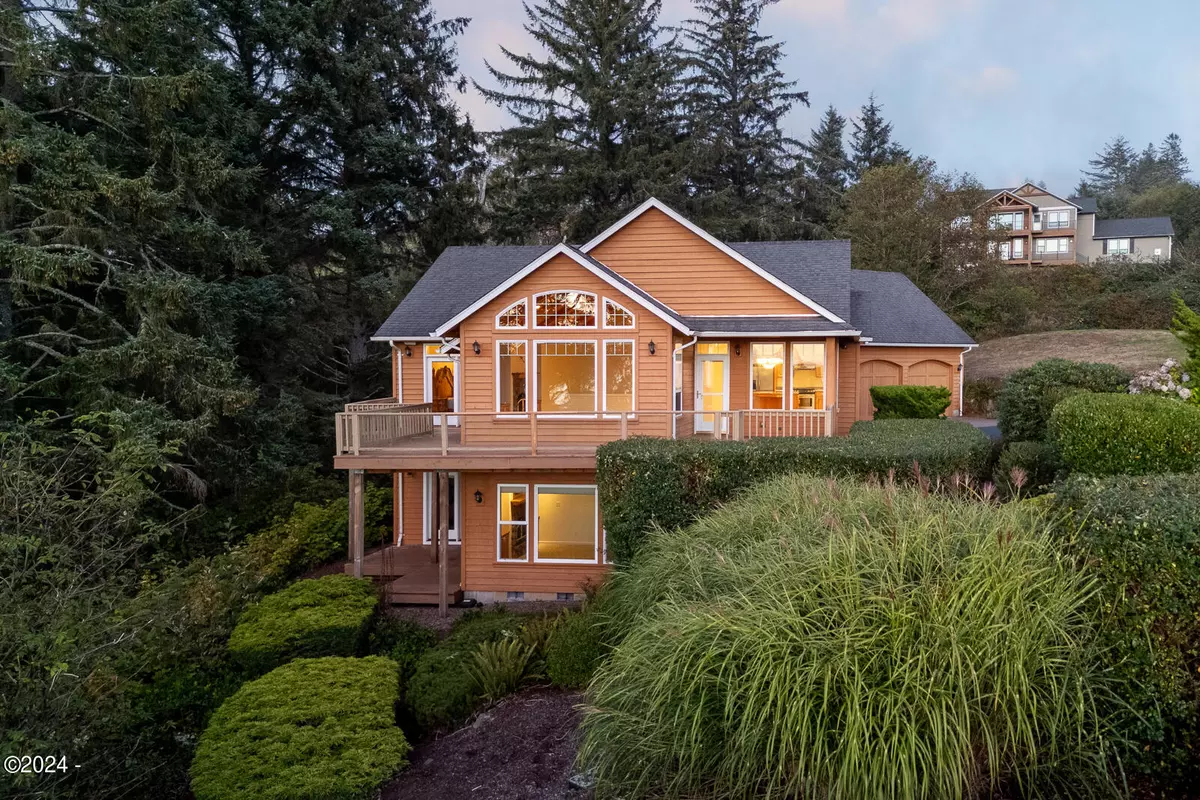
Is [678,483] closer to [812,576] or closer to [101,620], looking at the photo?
[812,576]

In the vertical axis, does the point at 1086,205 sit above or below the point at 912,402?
above

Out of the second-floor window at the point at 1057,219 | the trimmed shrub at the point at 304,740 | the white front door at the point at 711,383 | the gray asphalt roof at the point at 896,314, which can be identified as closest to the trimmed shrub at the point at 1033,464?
the white front door at the point at 711,383

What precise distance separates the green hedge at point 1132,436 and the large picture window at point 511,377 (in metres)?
8.21

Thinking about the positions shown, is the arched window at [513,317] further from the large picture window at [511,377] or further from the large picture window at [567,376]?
the large picture window at [567,376]

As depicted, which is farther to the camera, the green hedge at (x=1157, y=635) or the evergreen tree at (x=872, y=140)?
the evergreen tree at (x=872, y=140)

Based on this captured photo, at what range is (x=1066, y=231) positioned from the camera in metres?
46.7

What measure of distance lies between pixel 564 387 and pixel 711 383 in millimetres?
4225

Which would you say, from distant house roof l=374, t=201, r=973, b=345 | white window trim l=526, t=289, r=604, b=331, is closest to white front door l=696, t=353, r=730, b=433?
distant house roof l=374, t=201, r=973, b=345

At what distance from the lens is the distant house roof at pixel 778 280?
14086mm

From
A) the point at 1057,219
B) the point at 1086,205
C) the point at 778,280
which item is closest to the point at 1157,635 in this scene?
the point at 778,280

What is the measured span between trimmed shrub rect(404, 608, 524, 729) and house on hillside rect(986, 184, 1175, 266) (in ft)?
148

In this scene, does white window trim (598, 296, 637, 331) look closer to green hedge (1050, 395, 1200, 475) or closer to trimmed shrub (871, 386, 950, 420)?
green hedge (1050, 395, 1200, 475)

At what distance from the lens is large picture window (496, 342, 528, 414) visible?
40.9ft

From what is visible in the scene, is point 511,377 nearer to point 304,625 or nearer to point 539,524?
point 539,524
